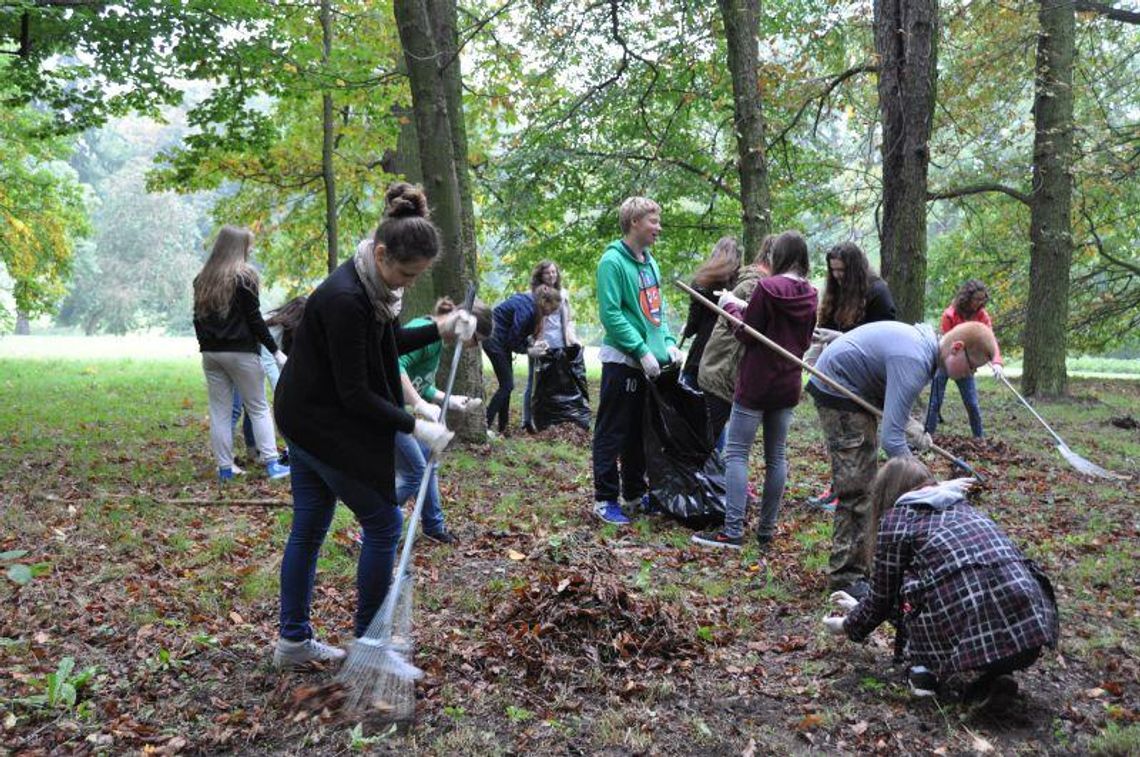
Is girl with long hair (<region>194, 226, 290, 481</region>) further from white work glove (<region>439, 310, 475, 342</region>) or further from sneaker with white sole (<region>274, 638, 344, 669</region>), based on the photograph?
sneaker with white sole (<region>274, 638, 344, 669</region>)

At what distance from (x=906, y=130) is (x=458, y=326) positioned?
599 centimetres

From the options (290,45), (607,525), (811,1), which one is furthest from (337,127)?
(607,525)

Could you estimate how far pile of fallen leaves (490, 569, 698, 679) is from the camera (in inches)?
149

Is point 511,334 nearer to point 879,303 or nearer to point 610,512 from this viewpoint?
point 610,512

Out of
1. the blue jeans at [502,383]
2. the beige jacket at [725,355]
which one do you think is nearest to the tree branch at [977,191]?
the blue jeans at [502,383]

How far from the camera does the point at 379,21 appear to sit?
1278 cm

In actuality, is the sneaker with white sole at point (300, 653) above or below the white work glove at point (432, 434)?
below

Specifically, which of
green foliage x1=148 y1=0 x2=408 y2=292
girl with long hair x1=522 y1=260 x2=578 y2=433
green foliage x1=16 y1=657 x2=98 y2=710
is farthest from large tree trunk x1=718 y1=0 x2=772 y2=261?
green foliage x1=16 y1=657 x2=98 y2=710

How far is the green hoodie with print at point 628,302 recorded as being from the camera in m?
5.56

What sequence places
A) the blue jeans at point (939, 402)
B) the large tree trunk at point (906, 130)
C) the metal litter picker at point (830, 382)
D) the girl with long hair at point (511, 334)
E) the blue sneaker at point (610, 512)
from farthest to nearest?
the girl with long hair at point (511, 334) → the blue jeans at point (939, 402) → the large tree trunk at point (906, 130) → the blue sneaker at point (610, 512) → the metal litter picker at point (830, 382)

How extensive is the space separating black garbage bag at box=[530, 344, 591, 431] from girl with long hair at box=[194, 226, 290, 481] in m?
3.68

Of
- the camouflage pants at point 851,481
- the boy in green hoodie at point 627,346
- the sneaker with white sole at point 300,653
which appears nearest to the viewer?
the sneaker with white sole at point 300,653

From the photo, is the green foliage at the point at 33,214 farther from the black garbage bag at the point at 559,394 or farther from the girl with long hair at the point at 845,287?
the girl with long hair at the point at 845,287

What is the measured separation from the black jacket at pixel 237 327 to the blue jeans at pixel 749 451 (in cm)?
341
